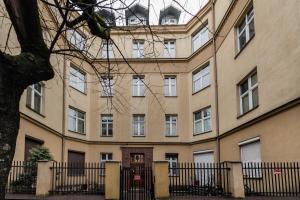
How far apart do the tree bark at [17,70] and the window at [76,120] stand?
70.8ft

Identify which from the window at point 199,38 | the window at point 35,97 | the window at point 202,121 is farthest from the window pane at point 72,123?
the window at point 199,38

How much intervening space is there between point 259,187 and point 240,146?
11.6 feet

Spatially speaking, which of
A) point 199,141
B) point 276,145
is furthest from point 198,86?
point 276,145

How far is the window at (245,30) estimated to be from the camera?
19.5m

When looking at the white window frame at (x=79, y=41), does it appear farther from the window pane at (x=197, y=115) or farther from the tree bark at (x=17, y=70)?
the window pane at (x=197, y=115)

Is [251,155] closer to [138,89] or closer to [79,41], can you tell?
[79,41]

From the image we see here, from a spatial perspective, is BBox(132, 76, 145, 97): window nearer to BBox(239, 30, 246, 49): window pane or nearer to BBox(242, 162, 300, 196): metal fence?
BBox(239, 30, 246, 49): window pane

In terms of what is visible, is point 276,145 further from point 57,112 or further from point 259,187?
point 57,112

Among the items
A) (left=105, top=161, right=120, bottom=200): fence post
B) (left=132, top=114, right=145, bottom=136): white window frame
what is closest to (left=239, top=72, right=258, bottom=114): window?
(left=105, top=161, right=120, bottom=200): fence post

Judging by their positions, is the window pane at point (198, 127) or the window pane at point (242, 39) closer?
the window pane at point (242, 39)

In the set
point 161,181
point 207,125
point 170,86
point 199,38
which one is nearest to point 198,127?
point 207,125

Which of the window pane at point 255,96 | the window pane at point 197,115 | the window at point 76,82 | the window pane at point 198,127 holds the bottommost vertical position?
the window pane at point 198,127

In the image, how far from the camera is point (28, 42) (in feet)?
18.4

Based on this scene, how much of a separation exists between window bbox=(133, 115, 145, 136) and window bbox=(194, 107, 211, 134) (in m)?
4.16
